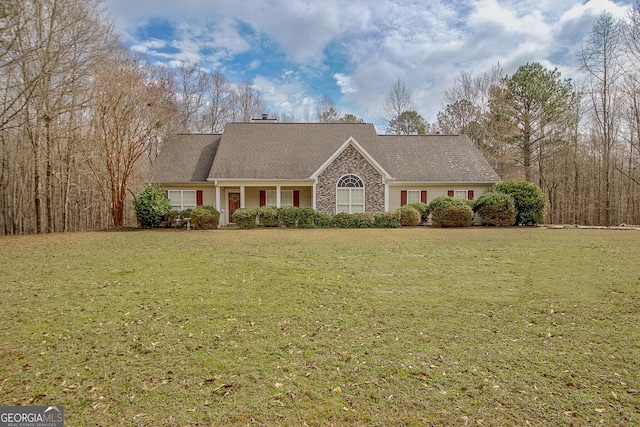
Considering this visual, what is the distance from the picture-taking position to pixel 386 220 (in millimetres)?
18938

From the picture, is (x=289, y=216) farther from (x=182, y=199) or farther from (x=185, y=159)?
(x=185, y=159)

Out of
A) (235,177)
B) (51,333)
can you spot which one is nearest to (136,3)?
(235,177)

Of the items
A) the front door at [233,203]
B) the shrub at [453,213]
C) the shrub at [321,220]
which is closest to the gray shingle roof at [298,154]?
the front door at [233,203]

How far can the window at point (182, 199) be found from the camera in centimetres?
2134

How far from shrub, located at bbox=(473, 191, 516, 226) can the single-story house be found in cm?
307

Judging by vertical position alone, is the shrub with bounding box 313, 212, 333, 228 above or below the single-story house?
below

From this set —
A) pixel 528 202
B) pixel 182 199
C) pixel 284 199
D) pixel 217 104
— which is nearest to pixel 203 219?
pixel 182 199

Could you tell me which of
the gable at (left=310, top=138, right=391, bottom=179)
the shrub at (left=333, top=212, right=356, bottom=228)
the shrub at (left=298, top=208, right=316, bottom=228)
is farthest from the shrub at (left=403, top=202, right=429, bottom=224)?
the shrub at (left=298, top=208, right=316, bottom=228)

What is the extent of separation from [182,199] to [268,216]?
6531 mm

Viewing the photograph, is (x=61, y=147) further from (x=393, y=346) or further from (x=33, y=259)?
(x=393, y=346)

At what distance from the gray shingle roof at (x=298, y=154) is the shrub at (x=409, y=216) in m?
3.28

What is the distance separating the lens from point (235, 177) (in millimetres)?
20547

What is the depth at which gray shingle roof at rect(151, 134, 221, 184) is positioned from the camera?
21375 millimetres

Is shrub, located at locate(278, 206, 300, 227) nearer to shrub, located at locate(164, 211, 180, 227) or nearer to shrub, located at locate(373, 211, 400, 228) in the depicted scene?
shrub, located at locate(373, 211, 400, 228)
